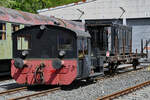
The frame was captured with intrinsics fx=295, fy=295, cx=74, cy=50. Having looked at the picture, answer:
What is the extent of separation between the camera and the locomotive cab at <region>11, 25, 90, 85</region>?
9945 millimetres

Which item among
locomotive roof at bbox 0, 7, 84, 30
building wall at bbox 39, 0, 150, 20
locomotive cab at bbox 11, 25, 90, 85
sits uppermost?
building wall at bbox 39, 0, 150, 20

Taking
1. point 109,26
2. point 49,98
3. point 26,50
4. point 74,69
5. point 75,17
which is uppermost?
point 75,17

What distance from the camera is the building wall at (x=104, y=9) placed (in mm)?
31123

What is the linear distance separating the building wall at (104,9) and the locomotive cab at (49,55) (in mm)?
21706

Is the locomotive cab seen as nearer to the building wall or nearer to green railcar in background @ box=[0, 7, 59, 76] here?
green railcar in background @ box=[0, 7, 59, 76]

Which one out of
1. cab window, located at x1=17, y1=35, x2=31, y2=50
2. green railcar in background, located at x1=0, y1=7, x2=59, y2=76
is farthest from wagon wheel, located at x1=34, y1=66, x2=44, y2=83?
green railcar in background, located at x1=0, y1=7, x2=59, y2=76

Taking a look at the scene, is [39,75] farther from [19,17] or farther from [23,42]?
[19,17]

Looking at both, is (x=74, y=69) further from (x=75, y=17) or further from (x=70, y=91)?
(x=75, y=17)

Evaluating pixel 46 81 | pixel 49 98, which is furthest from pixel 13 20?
pixel 49 98

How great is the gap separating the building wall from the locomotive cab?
2171 cm

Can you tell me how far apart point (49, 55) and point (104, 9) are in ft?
76.1

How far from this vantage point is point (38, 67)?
1017cm

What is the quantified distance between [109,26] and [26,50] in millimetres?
5936

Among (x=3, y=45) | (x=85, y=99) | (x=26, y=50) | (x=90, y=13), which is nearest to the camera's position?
(x=85, y=99)
